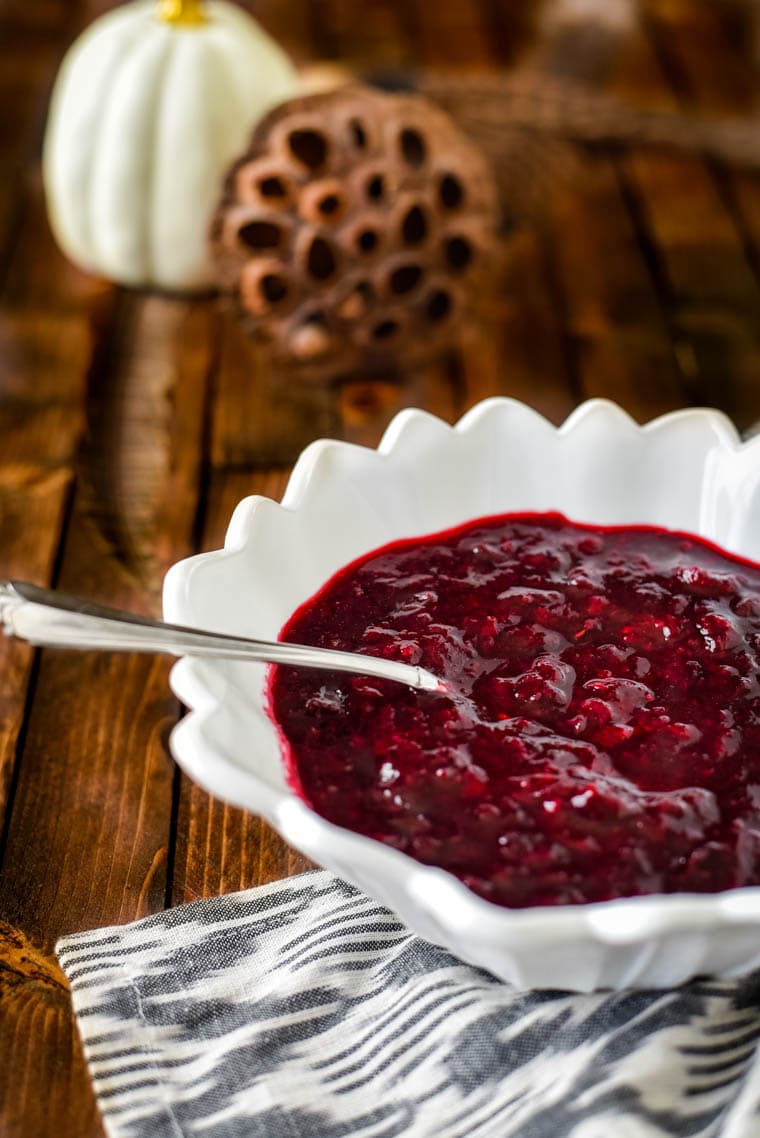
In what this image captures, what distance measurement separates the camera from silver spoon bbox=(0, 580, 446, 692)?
129cm

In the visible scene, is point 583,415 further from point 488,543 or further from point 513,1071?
point 513,1071

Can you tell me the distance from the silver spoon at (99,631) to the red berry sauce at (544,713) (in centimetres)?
9

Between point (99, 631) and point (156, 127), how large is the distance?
56.5 inches

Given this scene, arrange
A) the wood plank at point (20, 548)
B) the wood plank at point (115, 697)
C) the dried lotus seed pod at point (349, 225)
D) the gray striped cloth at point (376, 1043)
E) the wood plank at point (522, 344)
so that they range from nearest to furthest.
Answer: the gray striped cloth at point (376, 1043) → the wood plank at point (115, 697) → the wood plank at point (20, 548) → the dried lotus seed pod at point (349, 225) → the wood plank at point (522, 344)

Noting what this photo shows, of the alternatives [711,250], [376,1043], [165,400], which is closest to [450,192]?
[165,400]

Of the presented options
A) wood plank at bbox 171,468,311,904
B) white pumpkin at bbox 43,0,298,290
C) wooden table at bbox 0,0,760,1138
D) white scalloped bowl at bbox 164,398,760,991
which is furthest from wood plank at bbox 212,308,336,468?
wood plank at bbox 171,468,311,904

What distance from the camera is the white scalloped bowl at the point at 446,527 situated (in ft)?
3.71

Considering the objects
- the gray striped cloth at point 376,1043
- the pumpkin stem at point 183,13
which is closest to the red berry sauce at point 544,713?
the gray striped cloth at point 376,1043

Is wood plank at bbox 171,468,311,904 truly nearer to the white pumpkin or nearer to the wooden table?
the wooden table

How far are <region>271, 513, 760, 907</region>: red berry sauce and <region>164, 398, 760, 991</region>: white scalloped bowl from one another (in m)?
0.04

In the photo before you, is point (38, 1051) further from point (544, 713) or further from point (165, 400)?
point (165, 400)

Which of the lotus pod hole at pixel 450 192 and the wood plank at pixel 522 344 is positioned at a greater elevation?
the lotus pod hole at pixel 450 192

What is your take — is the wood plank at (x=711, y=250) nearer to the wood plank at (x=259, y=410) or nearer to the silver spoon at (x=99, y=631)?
the wood plank at (x=259, y=410)

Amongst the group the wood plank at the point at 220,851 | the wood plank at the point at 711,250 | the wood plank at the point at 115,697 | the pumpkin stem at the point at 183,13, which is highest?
the pumpkin stem at the point at 183,13
